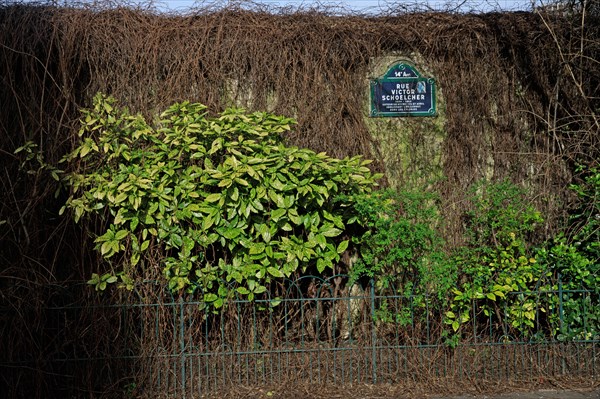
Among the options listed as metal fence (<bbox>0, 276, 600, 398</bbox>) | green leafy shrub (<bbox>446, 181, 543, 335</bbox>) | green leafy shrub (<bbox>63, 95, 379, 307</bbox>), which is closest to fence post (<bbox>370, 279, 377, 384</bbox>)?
metal fence (<bbox>0, 276, 600, 398</bbox>)

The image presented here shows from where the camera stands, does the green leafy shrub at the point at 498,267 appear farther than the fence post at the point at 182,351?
Yes

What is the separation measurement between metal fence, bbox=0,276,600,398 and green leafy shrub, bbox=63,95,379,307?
325 mm

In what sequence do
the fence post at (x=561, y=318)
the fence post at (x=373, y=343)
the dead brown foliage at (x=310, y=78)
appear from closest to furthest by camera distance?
the fence post at (x=373, y=343), the fence post at (x=561, y=318), the dead brown foliage at (x=310, y=78)

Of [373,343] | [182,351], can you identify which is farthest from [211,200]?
[373,343]

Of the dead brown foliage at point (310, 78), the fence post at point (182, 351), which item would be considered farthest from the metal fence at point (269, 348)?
the dead brown foliage at point (310, 78)

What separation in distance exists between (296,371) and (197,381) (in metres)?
0.84

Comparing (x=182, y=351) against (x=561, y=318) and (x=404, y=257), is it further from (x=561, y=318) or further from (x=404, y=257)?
(x=561, y=318)

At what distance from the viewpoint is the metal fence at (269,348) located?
209 inches

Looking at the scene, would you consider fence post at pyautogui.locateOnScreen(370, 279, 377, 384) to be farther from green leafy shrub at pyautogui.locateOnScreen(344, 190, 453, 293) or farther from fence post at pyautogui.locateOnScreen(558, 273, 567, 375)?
fence post at pyautogui.locateOnScreen(558, 273, 567, 375)

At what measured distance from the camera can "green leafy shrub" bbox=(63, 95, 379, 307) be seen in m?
5.67

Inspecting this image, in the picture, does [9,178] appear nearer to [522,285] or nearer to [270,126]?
[270,126]

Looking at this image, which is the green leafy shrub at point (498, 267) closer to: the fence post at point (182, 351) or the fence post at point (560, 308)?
the fence post at point (560, 308)

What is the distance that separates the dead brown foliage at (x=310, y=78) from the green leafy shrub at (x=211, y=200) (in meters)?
0.51

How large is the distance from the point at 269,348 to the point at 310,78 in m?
2.84
